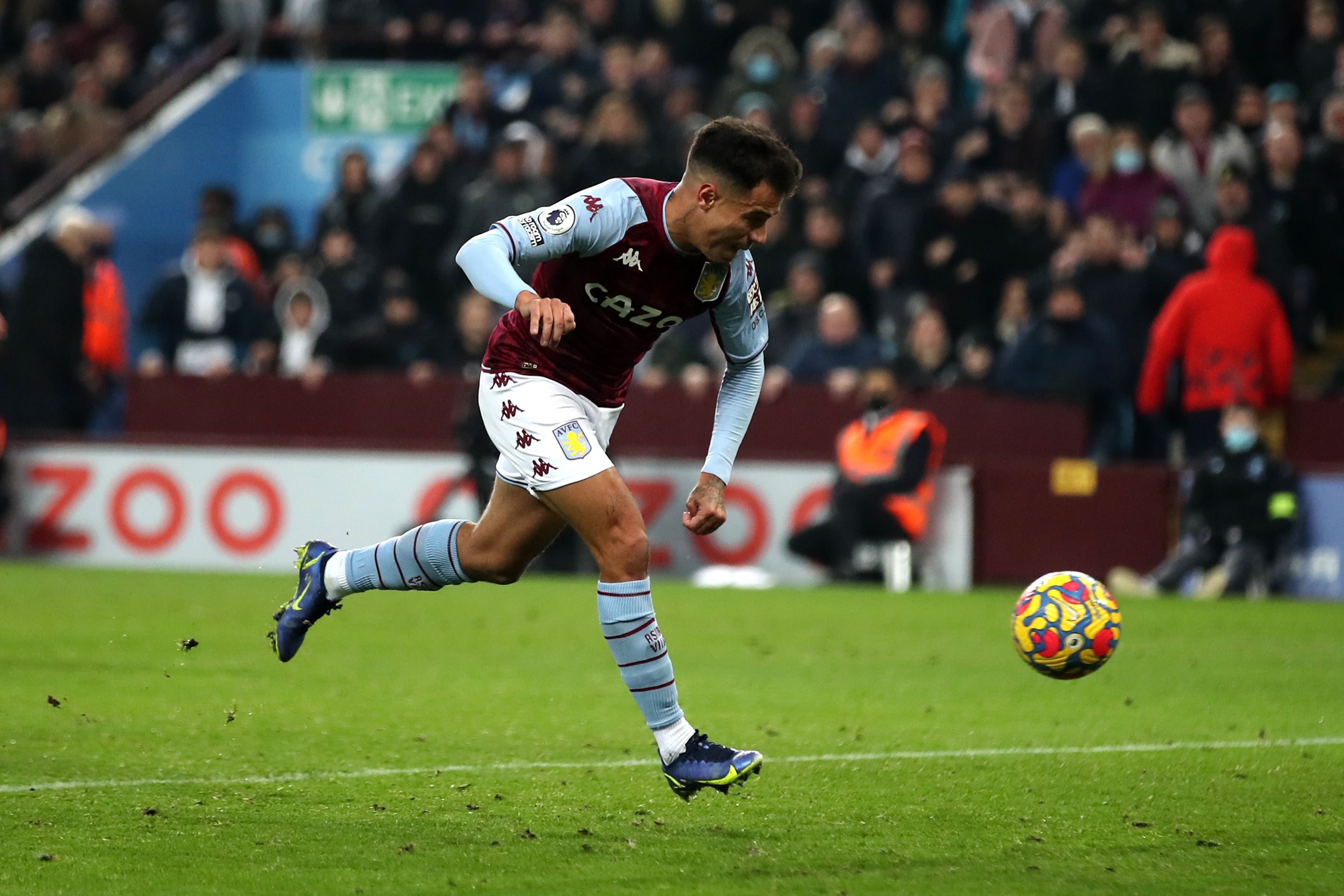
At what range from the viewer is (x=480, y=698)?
8562mm

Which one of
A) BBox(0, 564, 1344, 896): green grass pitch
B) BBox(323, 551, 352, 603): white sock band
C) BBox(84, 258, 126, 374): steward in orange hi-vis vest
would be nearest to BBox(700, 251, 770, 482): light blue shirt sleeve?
BBox(0, 564, 1344, 896): green grass pitch

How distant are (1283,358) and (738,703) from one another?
756 cm

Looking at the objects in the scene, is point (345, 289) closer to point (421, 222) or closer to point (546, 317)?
point (421, 222)

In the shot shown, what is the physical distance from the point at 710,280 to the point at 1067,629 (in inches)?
81.7

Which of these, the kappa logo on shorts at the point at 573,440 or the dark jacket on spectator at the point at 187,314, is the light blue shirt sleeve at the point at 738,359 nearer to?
the kappa logo on shorts at the point at 573,440

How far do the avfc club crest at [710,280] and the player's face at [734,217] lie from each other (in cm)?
14

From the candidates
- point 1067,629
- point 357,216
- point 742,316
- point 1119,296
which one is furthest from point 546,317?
point 357,216

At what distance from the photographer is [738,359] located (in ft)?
22.0

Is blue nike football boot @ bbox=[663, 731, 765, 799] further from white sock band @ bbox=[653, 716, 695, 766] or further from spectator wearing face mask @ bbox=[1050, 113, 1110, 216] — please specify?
spectator wearing face mask @ bbox=[1050, 113, 1110, 216]

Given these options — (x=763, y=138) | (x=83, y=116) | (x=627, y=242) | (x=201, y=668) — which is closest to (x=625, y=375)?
(x=627, y=242)

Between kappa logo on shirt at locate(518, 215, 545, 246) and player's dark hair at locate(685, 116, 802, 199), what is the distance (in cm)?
51

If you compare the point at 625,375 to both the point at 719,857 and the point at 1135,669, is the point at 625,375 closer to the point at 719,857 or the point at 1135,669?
the point at 719,857

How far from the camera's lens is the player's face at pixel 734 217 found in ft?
19.6

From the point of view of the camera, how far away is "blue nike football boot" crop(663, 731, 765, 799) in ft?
18.9
